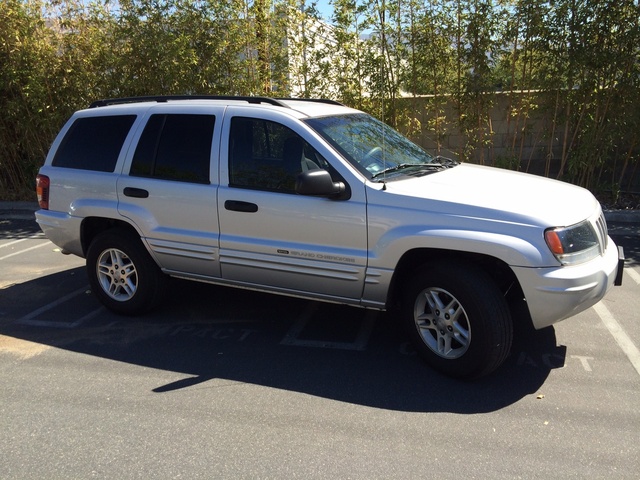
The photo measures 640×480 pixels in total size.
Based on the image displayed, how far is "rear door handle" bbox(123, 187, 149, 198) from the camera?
5.10 m

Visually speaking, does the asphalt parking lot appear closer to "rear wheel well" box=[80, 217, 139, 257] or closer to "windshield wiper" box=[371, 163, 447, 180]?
"rear wheel well" box=[80, 217, 139, 257]

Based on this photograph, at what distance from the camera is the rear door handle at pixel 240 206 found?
462 centimetres

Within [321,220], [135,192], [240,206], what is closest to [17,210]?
[135,192]

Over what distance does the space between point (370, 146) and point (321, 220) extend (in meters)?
0.84

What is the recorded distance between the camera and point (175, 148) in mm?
5082

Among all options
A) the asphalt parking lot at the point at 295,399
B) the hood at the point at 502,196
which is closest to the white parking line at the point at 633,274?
the asphalt parking lot at the point at 295,399

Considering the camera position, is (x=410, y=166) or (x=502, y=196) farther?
(x=410, y=166)

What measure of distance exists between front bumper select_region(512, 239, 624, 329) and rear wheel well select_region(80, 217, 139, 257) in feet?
11.2

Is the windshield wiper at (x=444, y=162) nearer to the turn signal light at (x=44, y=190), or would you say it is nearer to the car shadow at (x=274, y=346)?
the car shadow at (x=274, y=346)

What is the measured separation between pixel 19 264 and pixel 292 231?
470 centimetres

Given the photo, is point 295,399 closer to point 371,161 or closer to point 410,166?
point 371,161

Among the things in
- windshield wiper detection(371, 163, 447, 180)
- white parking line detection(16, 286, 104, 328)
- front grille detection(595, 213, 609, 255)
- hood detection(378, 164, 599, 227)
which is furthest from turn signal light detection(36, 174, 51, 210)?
front grille detection(595, 213, 609, 255)

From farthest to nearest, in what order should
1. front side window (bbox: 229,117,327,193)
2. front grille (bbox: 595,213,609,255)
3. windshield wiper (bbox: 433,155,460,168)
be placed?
1. windshield wiper (bbox: 433,155,460,168)
2. front side window (bbox: 229,117,327,193)
3. front grille (bbox: 595,213,609,255)

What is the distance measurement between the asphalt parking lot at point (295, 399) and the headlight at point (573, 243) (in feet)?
2.83
